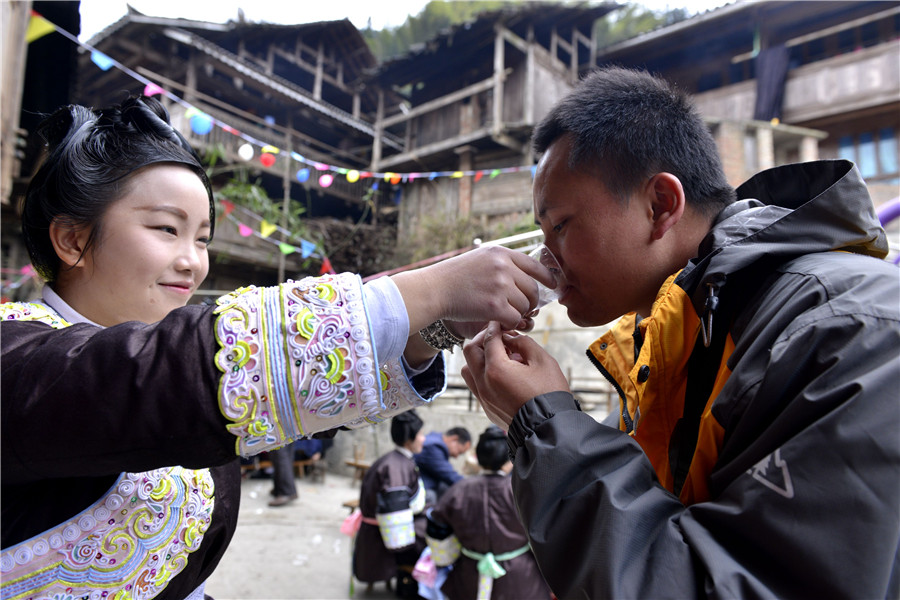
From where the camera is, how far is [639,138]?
6.17 feet

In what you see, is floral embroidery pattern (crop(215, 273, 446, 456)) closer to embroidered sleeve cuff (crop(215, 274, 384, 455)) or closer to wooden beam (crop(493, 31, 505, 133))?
embroidered sleeve cuff (crop(215, 274, 384, 455))

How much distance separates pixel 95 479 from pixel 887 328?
1827 mm

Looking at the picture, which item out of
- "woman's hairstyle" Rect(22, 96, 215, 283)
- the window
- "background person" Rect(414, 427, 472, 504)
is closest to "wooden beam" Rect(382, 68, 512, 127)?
the window

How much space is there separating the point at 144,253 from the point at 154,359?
2.08 ft

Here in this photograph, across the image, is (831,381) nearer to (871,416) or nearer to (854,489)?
(871,416)

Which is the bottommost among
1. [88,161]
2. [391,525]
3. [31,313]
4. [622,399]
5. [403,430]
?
[391,525]

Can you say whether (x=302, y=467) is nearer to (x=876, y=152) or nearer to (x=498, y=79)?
(x=498, y=79)

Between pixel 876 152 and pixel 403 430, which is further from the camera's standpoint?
pixel 876 152

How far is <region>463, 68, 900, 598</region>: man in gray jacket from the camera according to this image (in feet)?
3.30

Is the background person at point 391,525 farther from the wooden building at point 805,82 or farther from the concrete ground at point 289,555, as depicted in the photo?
the wooden building at point 805,82

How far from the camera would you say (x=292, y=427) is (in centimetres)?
113

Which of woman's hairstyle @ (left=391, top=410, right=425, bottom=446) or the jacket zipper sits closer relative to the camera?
the jacket zipper

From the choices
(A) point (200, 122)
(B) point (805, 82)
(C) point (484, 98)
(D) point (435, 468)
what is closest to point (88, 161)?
(D) point (435, 468)

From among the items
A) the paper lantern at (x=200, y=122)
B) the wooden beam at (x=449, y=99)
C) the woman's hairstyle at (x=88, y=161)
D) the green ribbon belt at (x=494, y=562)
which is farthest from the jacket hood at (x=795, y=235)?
the wooden beam at (x=449, y=99)
